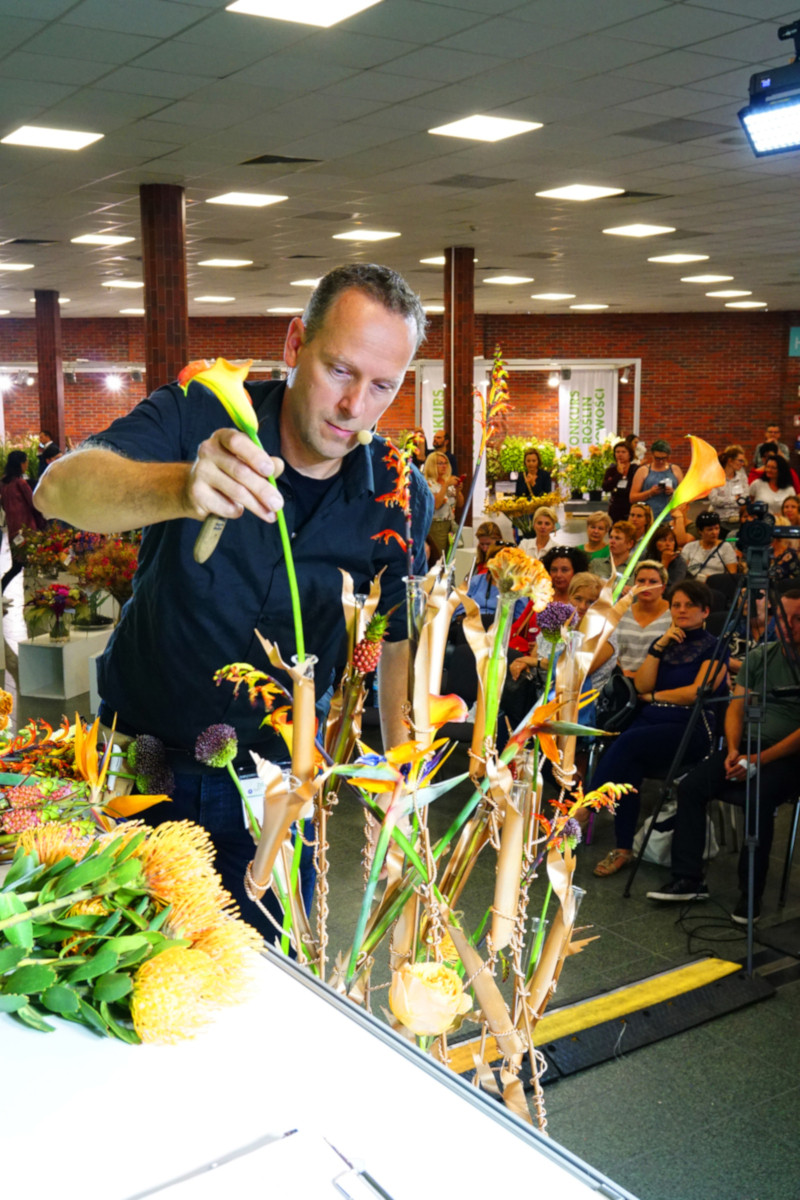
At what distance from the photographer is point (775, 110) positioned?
16.0 ft

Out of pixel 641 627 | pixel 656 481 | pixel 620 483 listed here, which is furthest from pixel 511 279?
pixel 641 627

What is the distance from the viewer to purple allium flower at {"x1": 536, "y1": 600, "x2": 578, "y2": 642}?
39.2 inches

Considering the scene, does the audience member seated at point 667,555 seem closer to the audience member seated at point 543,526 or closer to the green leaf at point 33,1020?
the audience member seated at point 543,526

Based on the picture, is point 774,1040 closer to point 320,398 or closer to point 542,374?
point 320,398

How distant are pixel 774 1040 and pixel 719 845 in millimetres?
1510

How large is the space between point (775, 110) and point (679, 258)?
A: 308 inches

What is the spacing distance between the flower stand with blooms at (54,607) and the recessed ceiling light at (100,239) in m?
5.00

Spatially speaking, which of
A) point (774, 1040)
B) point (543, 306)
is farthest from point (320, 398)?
point (543, 306)

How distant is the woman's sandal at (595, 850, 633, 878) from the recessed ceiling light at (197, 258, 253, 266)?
31.8 ft

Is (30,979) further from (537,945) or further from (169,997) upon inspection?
(537,945)

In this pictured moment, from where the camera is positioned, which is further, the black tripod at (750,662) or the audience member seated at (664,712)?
the audience member seated at (664,712)

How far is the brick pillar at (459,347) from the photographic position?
11281 millimetres

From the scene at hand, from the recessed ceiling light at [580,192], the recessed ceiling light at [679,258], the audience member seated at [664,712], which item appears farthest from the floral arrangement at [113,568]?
the recessed ceiling light at [679,258]

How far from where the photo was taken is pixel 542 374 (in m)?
19.4
